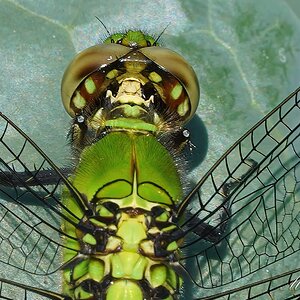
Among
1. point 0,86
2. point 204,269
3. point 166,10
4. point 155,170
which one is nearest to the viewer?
point 155,170

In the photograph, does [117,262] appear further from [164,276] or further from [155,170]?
[155,170]

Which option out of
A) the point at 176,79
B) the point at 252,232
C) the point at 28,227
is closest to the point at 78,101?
the point at 176,79

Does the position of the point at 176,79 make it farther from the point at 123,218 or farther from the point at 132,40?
the point at 123,218

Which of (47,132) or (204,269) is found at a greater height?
(47,132)

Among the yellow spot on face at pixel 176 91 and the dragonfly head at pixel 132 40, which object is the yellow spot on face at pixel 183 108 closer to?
the yellow spot on face at pixel 176 91

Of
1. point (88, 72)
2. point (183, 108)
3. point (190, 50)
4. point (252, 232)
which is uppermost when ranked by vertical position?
point (190, 50)

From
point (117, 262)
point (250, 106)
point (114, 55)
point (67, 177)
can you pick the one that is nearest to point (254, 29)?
point (250, 106)
